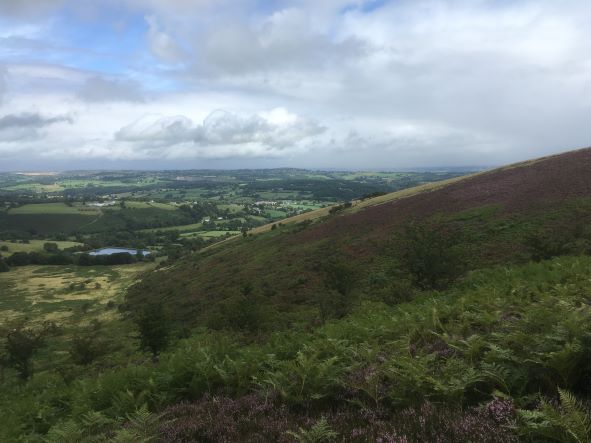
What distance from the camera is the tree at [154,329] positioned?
61.4ft

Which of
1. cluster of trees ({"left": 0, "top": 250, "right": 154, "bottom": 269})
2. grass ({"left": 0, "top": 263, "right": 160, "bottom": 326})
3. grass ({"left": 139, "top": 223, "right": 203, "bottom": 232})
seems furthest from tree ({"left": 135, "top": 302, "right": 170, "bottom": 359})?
grass ({"left": 139, "top": 223, "right": 203, "bottom": 232})

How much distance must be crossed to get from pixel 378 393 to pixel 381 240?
35.1 meters

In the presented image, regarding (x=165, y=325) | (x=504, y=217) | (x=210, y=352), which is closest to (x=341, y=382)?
(x=210, y=352)

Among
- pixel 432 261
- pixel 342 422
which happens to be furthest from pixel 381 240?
pixel 342 422

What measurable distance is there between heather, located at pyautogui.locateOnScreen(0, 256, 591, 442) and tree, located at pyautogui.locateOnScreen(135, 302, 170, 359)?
32.1ft

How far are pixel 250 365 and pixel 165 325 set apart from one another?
44.5ft

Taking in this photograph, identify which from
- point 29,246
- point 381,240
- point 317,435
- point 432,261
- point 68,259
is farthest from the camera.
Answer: point 29,246

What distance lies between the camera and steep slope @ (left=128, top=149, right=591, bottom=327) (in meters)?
27.6

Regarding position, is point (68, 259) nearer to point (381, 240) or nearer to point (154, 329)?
point (381, 240)

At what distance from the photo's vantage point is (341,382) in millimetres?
5723

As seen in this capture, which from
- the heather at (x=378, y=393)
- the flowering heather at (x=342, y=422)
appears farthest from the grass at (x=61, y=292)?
the flowering heather at (x=342, y=422)

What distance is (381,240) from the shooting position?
130 feet

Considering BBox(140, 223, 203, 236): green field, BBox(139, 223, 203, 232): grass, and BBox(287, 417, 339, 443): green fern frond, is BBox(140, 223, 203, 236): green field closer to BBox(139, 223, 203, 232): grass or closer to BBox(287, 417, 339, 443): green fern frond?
BBox(139, 223, 203, 232): grass

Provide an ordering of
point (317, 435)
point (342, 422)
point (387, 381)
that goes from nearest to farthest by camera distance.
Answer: point (317, 435), point (342, 422), point (387, 381)
